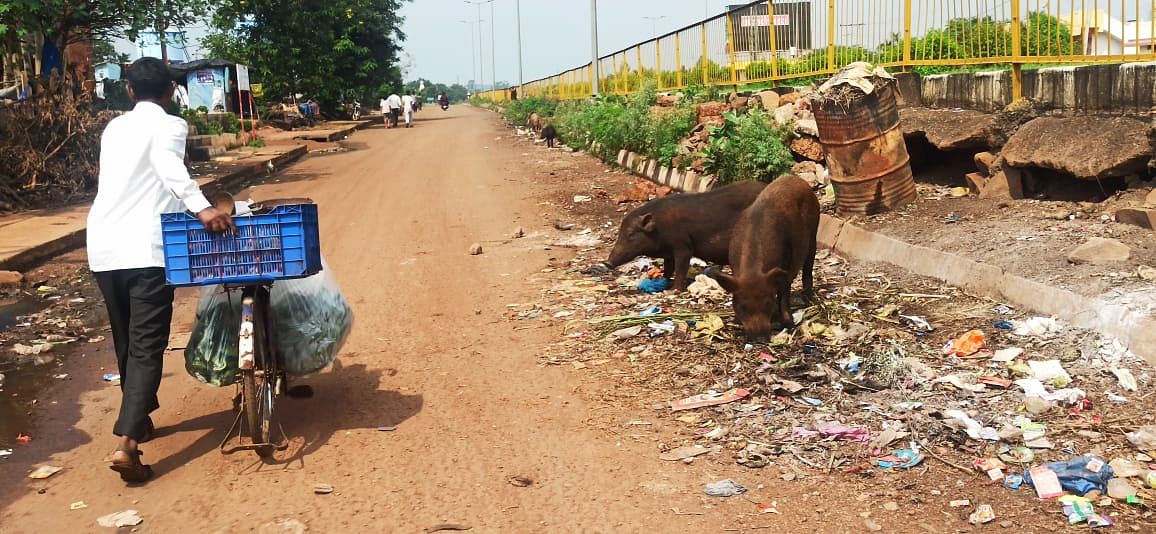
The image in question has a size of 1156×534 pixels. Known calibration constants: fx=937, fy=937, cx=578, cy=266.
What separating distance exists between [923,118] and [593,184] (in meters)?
6.81

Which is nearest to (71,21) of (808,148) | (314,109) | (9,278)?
(9,278)

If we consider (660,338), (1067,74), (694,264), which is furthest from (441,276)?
(1067,74)

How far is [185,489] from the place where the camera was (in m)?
4.40

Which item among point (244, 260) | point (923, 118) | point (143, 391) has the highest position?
point (923, 118)

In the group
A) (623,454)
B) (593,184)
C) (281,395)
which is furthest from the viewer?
(593,184)

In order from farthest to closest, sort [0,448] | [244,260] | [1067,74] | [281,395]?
[1067,74] < [281,395] < [0,448] < [244,260]

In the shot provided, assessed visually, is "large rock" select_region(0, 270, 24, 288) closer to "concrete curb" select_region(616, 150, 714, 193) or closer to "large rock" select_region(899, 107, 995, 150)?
"concrete curb" select_region(616, 150, 714, 193)

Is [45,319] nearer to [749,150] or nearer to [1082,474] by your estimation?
[749,150]

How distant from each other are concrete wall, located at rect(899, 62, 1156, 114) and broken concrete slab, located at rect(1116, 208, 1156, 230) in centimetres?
106

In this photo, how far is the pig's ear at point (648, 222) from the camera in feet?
26.3

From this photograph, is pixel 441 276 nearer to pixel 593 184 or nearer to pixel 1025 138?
pixel 1025 138

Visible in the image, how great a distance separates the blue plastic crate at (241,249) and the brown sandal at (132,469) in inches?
33.4

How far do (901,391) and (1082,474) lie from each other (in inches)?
48.0

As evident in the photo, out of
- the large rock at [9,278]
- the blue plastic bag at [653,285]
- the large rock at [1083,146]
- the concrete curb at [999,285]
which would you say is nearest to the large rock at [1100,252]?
the concrete curb at [999,285]
